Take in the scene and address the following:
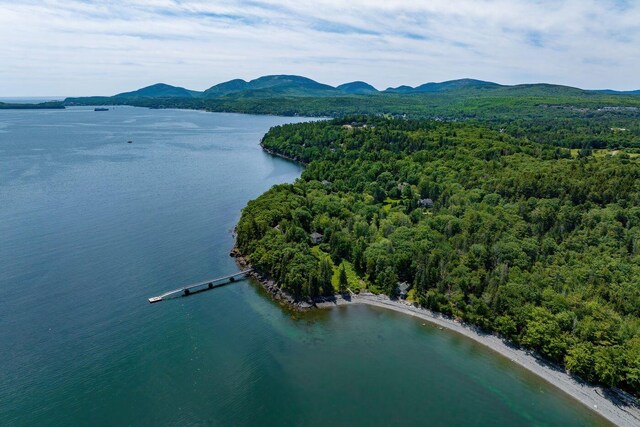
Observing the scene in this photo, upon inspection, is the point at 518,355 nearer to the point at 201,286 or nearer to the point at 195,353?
the point at 195,353

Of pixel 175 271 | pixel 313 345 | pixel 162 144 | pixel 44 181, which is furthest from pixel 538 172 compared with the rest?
pixel 162 144

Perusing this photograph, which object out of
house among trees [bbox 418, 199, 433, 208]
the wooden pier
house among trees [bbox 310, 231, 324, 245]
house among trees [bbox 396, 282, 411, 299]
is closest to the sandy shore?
house among trees [bbox 396, 282, 411, 299]

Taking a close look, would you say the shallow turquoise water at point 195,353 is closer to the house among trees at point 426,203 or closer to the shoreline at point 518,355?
the shoreline at point 518,355

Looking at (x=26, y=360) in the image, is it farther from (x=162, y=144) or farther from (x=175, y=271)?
(x=162, y=144)

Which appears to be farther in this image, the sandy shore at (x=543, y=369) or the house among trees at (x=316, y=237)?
the house among trees at (x=316, y=237)

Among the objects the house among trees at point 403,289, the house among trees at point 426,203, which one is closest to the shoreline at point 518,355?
the house among trees at point 403,289

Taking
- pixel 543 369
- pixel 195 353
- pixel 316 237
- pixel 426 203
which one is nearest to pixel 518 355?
pixel 543 369
